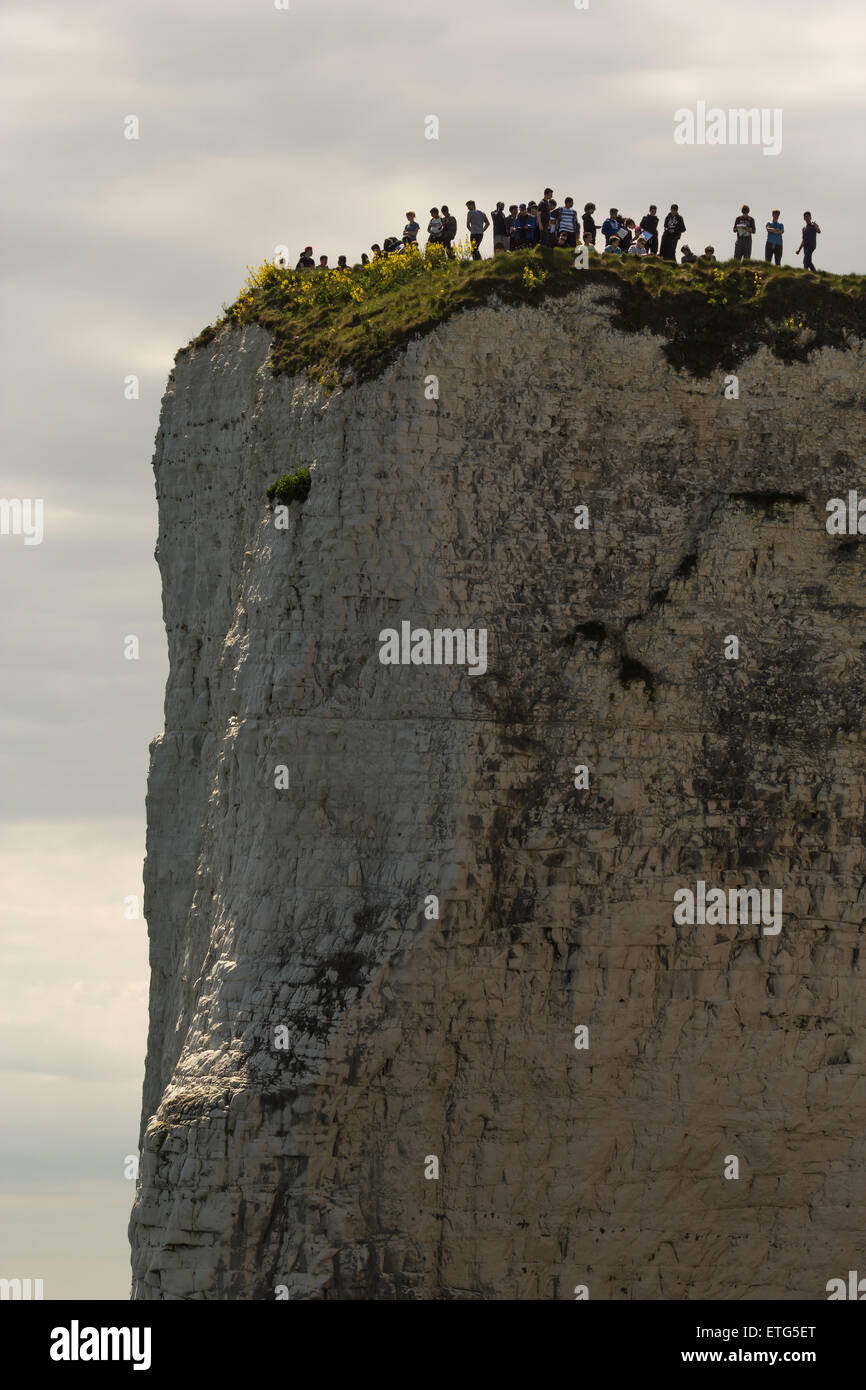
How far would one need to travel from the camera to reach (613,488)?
49.6m

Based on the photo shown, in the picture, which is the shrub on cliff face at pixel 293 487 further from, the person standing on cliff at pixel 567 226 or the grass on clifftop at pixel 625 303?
the person standing on cliff at pixel 567 226

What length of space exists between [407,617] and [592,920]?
6404 mm

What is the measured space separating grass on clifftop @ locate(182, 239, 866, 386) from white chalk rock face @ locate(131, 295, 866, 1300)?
1.69 feet

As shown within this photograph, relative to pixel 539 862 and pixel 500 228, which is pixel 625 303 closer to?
pixel 500 228

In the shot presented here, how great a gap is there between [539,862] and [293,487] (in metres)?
8.62

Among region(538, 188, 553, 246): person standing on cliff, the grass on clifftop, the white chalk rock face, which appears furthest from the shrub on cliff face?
region(538, 188, 553, 246): person standing on cliff

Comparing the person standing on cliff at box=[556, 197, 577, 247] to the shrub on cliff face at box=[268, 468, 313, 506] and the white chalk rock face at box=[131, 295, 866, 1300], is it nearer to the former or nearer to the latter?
the white chalk rock face at box=[131, 295, 866, 1300]

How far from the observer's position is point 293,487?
50312mm

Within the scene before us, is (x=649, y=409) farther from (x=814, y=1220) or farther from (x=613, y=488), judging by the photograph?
(x=814, y=1220)

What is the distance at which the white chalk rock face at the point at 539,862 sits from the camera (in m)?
47.2

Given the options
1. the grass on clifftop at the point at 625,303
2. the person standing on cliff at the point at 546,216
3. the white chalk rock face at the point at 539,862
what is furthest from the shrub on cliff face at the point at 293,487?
the person standing on cliff at the point at 546,216
